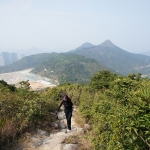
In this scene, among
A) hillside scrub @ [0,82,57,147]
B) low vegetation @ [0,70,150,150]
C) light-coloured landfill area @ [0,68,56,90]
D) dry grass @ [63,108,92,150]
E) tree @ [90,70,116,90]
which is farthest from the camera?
light-coloured landfill area @ [0,68,56,90]

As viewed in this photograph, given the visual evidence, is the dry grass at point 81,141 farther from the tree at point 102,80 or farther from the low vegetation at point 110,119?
the tree at point 102,80

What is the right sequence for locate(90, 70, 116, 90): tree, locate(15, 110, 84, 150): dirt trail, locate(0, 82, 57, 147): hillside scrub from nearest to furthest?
locate(15, 110, 84, 150): dirt trail, locate(0, 82, 57, 147): hillside scrub, locate(90, 70, 116, 90): tree

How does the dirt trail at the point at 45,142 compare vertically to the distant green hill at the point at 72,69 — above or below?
above

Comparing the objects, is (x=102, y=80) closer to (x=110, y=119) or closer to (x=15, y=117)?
(x=15, y=117)

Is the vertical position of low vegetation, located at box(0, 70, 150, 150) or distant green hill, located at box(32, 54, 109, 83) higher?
low vegetation, located at box(0, 70, 150, 150)

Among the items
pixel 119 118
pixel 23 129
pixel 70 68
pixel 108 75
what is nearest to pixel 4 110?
pixel 23 129

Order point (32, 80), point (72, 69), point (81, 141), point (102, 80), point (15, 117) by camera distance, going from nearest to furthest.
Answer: point (81, 141), point (15, 117), point (102, 80), point (32, 80), point (72, 69)

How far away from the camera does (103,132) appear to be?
17.2 feet

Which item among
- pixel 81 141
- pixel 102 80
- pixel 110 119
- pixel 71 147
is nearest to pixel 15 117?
pixel 71 147

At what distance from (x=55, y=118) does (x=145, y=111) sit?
6598 millimetres

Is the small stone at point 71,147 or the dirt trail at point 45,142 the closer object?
the small stone at point 71,147

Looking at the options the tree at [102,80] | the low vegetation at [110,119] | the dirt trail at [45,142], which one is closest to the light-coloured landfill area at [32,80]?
the tree at [102,80]

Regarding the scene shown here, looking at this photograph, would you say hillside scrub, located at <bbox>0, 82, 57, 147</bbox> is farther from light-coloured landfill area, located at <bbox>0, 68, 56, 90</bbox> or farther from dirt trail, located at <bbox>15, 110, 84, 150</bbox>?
light-coloured landfill area, located at <bbox>0, 68, 56, 90</bbox>

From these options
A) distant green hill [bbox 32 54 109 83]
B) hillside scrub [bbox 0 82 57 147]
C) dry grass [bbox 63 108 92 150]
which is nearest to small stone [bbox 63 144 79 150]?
dry grass [bbox 63 108 92 150]
